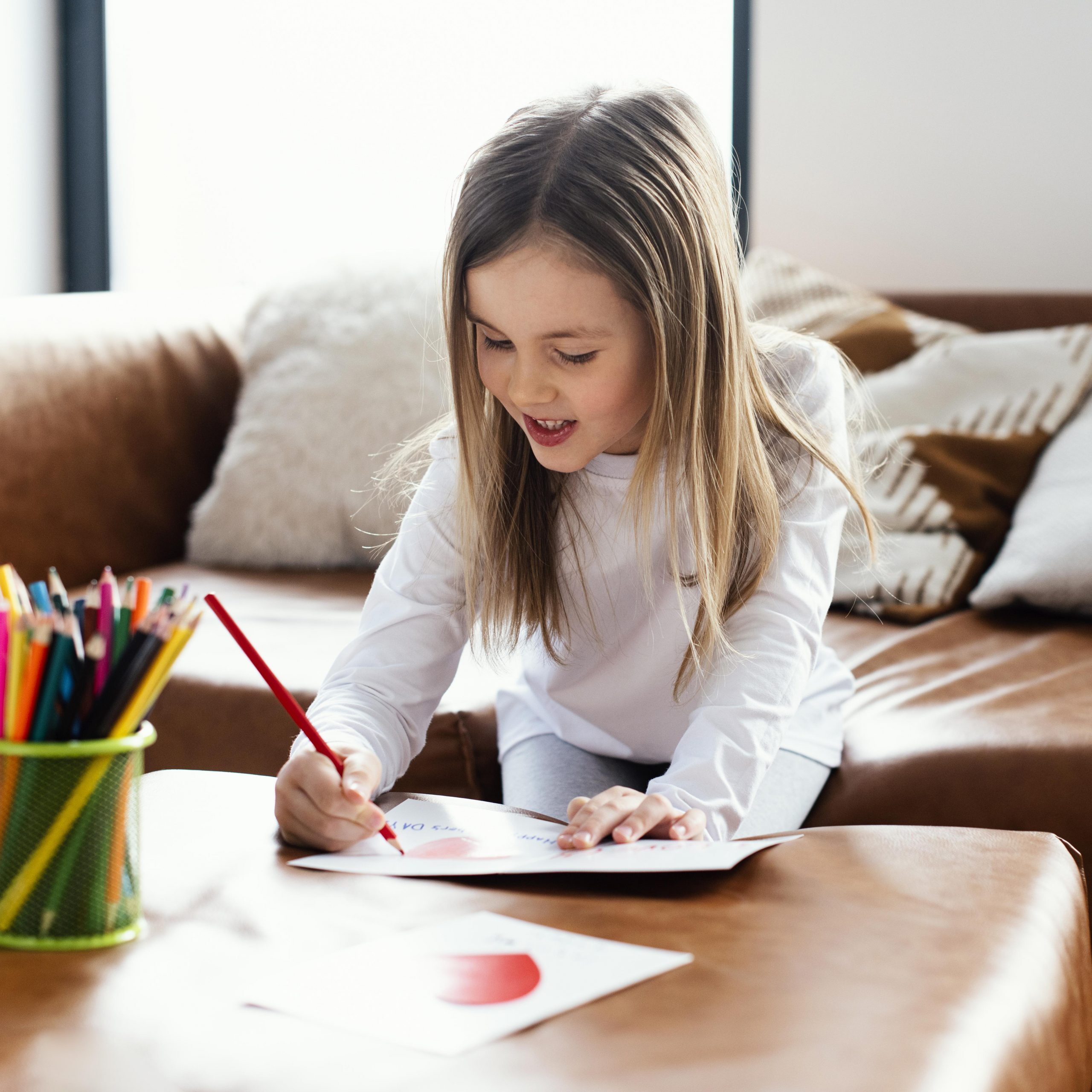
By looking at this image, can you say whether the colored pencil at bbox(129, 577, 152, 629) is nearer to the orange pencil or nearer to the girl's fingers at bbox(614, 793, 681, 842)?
the orange pencil

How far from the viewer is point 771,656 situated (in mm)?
960

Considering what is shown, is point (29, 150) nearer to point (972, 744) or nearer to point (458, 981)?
point (972, 744)

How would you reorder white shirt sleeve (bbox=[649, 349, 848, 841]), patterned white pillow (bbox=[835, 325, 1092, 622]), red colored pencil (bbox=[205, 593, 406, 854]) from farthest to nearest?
patterned white pillow (bbox=[835, 325, 1092, 622]) < white shirt sleeve (bbox=[649, 349, 848, 841]) < red colored pencil (bbox=[205, 593, 406, 854])

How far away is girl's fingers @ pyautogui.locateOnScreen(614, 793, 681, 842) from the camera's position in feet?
2.41

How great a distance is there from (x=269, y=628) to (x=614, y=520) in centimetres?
55

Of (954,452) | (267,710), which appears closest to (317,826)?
(267,710)

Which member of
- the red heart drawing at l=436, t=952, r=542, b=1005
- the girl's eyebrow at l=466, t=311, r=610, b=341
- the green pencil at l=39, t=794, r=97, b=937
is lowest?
the red heart drawing at l=436, t=952, r=542, b=1005

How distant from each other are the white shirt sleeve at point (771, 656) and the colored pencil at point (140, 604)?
411 mm

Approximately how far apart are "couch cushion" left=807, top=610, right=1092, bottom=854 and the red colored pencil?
51 centimetres

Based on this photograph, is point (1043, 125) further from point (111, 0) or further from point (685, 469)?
point (111, 0)

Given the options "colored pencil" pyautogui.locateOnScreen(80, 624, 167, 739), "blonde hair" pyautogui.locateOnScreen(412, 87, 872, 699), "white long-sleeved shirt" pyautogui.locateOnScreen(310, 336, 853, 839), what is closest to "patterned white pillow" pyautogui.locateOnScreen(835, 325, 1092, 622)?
"white long-sleeved shirt" pyautogui.locateOnScreen(310, 336, 853, 839)

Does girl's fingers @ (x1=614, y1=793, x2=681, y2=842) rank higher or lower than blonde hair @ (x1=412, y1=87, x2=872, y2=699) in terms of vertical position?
lower

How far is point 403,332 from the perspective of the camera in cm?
185

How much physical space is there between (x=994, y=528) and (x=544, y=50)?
1.33m
